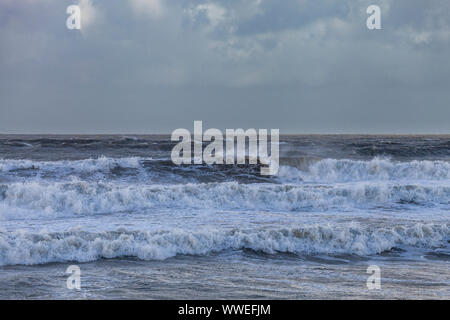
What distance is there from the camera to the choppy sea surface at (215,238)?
6820mm

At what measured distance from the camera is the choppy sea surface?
22.4 ft

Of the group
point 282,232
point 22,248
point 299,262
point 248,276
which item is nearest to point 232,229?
point 282,232

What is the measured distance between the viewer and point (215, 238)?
943cm

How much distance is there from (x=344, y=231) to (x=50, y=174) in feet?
40.0

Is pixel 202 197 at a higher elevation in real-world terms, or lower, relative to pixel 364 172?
lower

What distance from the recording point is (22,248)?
8.48 meters

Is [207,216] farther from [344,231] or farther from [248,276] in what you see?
[248,276]

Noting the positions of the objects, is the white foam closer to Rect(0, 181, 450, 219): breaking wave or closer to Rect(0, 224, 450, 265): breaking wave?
Rect(0, 181, 450, 219): breaking wave
